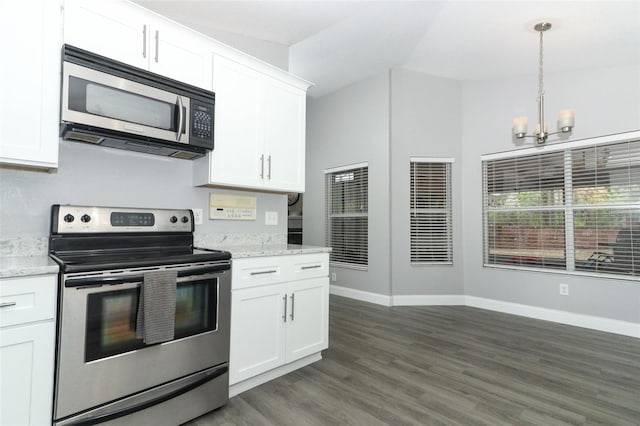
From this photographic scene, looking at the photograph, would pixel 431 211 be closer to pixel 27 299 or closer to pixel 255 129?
pixel 255 129

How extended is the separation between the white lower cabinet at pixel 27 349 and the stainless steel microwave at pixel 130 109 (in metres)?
0.83

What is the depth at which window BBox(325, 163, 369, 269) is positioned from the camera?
5.00 meters

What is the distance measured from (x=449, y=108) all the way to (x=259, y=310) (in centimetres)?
399

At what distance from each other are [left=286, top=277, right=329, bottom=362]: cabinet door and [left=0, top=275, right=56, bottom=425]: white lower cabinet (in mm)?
1361

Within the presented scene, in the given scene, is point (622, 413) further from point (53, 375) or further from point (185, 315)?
point (53, 375)

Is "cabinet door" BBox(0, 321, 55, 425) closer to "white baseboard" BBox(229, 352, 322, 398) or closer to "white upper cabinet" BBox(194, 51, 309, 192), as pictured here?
"white baseboard" BBox(229, 352, 322, 398)

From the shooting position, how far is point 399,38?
368 cm

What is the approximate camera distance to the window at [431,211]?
4.67 m

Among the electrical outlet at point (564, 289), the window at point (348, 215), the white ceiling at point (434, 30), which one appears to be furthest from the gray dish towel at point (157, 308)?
the electrical outlet at point (564, 289)

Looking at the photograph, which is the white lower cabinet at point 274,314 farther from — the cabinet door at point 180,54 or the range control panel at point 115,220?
the cabinet door at point 180,54

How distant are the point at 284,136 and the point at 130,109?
1158 mm

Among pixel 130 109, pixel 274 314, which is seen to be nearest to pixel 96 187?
pixel 130 109

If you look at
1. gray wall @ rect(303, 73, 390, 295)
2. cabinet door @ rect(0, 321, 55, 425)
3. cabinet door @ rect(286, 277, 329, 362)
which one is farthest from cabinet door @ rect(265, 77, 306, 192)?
gray wall @ rect(303, 73, 390, 295)

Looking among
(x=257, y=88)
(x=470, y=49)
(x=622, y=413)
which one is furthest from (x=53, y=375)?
(x=470, y=49)
